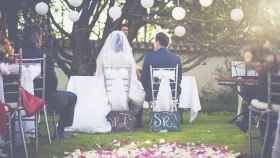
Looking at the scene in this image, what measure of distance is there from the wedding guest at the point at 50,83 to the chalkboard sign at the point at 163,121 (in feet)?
4.84

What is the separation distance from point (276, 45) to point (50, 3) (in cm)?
762

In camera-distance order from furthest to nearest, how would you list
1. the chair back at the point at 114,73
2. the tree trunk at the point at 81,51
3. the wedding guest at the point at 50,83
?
the tree trunk at the point at 81,51, the chair back at the point at 114,73, the wedding guest at the point at 50,83

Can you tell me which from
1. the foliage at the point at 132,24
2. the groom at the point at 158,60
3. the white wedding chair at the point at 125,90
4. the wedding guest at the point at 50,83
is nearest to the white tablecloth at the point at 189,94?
the groom at the point at 158,60

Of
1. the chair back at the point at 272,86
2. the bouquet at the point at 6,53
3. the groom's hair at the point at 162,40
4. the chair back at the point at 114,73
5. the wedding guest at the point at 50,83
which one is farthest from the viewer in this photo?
the groom's hair at the point at 162,40

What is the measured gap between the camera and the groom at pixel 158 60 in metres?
9.06

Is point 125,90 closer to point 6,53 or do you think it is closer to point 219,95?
point 6,53

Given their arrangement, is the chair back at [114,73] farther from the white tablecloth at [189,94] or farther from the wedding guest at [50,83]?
the white tablecloth at [189,94]

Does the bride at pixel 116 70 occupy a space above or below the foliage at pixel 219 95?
above

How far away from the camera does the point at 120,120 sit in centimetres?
905

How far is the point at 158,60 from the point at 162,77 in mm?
243

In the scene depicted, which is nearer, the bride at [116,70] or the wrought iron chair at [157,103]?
→ the bride at [116,70]

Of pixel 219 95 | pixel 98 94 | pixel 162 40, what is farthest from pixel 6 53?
pixel 219 95

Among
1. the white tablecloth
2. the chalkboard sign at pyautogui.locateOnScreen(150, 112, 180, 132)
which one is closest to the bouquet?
the chalkboard sign at pyautogui.locateOnScreen(150, 112, 180, 132)

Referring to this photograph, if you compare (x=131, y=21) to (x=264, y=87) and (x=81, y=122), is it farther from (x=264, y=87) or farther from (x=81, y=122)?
(x=264, y=87)
